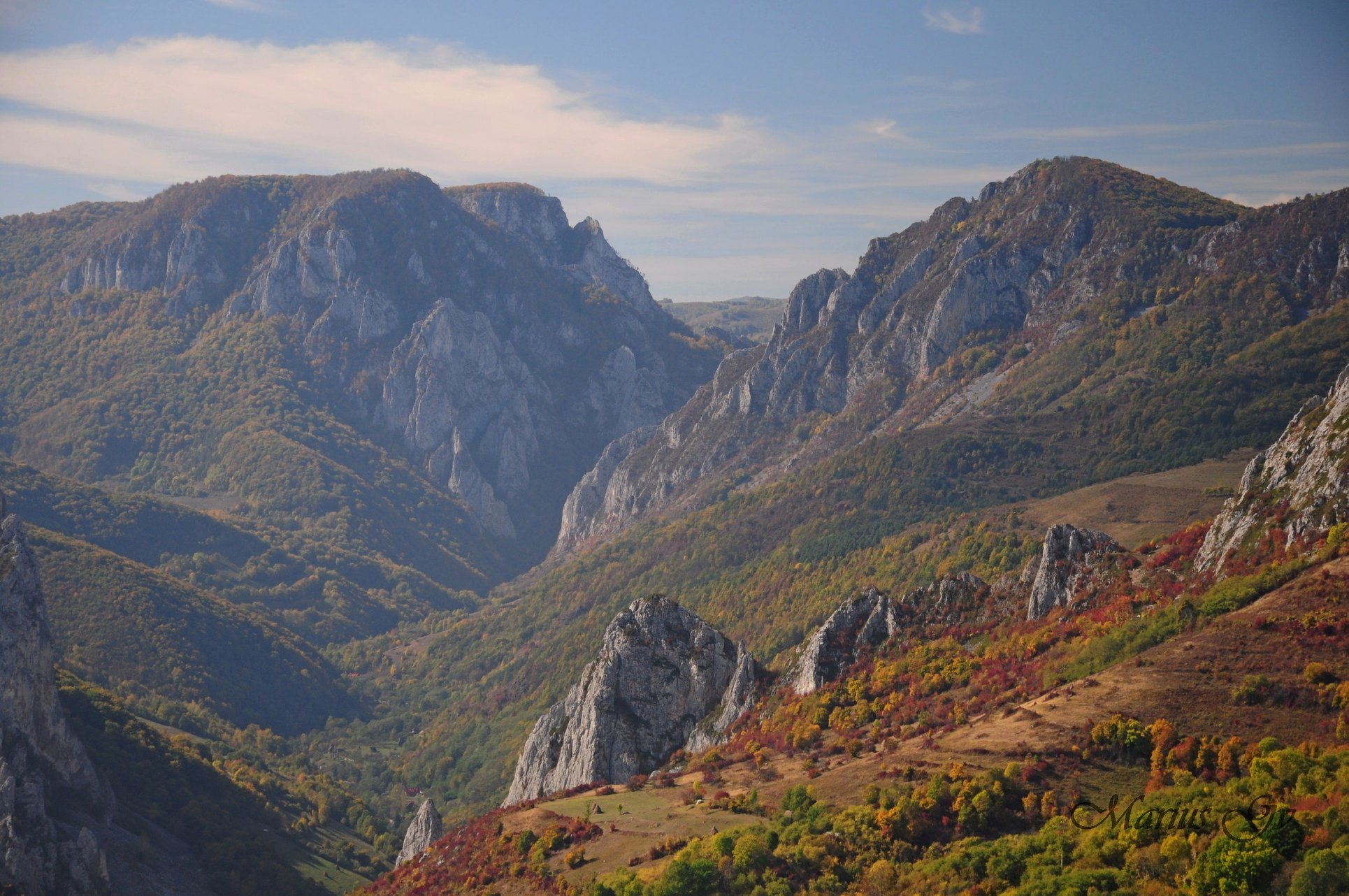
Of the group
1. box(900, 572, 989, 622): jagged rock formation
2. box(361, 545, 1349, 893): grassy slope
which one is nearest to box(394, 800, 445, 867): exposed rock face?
box(361, 545, 1349, 893): grassy slope

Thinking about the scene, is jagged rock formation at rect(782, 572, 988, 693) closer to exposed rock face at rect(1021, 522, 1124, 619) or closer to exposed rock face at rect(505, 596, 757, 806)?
exposed rock face at rect(505, 596, 757, 806)

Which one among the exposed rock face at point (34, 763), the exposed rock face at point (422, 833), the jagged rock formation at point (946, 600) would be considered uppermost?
the jagged rock formation at point (946, 600)

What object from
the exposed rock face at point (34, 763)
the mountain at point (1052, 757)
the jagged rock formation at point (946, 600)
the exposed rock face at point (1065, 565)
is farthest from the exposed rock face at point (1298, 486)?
the exposed rock face at point (34, 763)

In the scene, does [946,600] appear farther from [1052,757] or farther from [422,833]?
[422,833]

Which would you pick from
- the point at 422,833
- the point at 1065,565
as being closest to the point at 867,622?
the point at 1065,565

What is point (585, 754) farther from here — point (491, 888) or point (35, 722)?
point (35, 722)

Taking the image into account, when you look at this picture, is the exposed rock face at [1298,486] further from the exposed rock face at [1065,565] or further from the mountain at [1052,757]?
the exposed rock face at [1065,565]
